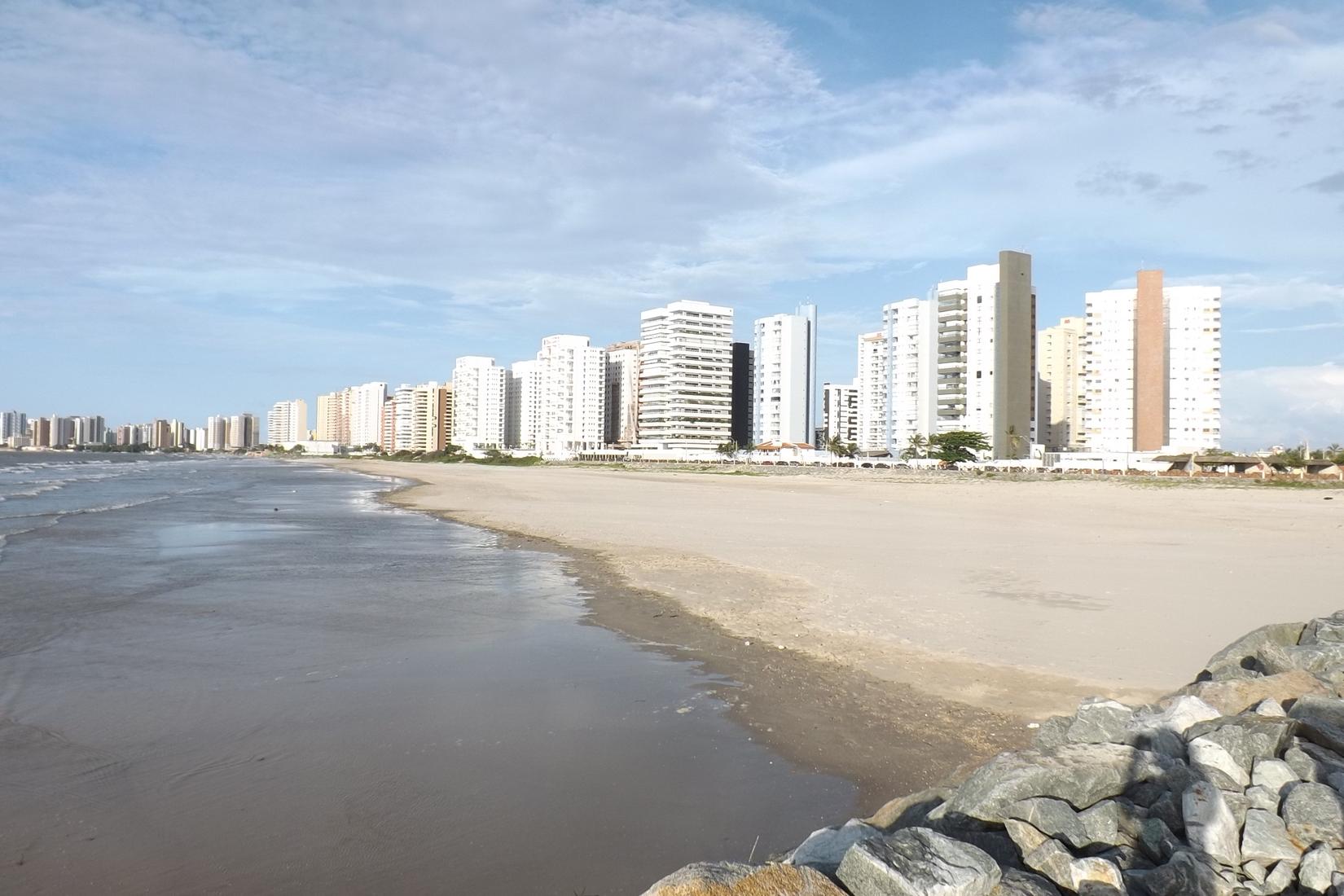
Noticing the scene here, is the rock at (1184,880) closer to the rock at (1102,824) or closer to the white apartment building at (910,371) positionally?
the rock at (1102,824)

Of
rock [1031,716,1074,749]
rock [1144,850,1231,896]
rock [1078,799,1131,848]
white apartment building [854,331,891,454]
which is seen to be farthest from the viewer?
white apartment building [854,331,891,454]

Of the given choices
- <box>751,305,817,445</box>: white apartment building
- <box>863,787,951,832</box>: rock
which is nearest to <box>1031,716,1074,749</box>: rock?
<box>863,787,951,832</box>: rock

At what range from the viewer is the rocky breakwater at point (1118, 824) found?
3387 millimetres

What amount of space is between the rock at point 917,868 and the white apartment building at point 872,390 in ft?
423

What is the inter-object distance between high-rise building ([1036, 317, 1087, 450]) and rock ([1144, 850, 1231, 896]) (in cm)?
12932

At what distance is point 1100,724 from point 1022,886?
82.6 inches

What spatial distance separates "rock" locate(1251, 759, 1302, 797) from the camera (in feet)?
13.9

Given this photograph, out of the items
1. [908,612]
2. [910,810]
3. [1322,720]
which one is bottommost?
[908,612]

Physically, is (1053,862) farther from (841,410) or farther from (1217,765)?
(841,410)

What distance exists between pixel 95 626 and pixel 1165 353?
11830 cm

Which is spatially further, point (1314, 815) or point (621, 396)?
point (621, 396)

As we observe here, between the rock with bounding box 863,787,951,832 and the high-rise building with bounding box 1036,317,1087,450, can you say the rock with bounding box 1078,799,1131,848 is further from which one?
the high-rise building with bounding box 1036,317,1087,450

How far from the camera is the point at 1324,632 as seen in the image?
23.3ft

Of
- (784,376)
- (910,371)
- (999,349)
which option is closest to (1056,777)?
(999,349)
